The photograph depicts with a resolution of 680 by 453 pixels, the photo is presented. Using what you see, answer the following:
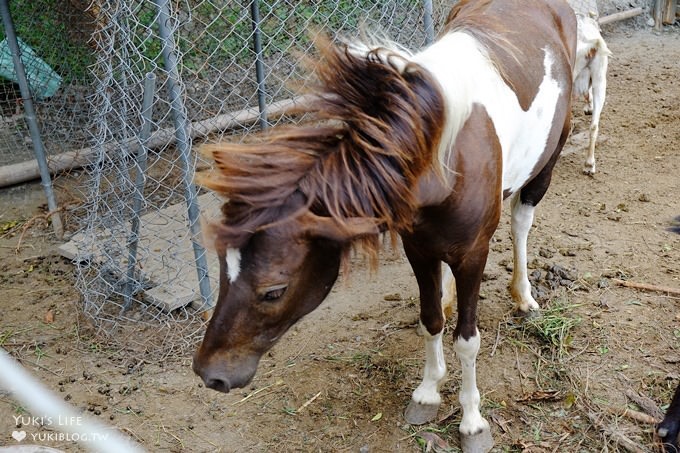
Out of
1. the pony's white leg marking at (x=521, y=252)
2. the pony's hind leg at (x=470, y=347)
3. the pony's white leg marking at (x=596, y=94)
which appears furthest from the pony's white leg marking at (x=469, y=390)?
the pony's white leg marking at (x=596, y=94)

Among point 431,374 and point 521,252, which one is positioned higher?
point 521,252

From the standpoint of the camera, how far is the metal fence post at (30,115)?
155 inches

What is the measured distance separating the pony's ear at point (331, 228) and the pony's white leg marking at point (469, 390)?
1157 mm

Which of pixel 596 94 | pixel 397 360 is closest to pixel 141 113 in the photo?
pixel 397 360

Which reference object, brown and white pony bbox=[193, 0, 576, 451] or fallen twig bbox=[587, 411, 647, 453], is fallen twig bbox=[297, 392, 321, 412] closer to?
brown and white pony bbox=[193, 0, 576, 451]

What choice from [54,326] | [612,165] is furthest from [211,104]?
[612,165]

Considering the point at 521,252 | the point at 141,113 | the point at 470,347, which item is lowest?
the point at 521,252

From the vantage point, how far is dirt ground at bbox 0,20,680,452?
2.79 m

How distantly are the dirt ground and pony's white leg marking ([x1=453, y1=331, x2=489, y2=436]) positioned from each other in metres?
0.11

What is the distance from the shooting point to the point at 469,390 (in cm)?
272

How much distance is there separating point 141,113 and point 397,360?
5.79 ft

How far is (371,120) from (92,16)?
7.07 ft

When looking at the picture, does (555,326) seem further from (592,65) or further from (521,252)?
(592,65)

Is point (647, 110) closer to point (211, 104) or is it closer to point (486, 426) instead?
point (211, 104)
